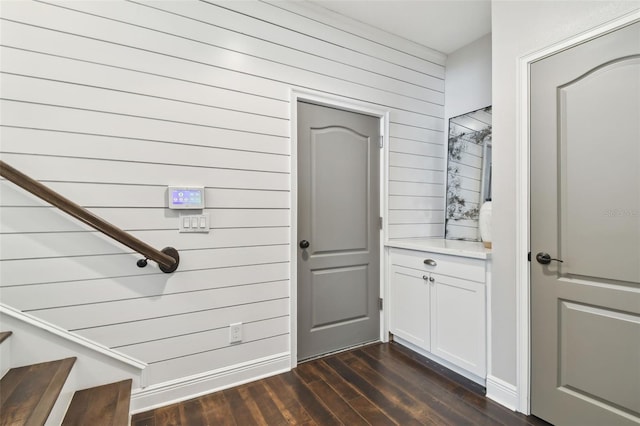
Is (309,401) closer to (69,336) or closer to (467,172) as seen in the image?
(69,336)

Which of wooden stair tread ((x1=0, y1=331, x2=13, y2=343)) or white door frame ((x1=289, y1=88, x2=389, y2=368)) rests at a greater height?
white door frame ((x1=289, y1=88, x2=389, y2=368))

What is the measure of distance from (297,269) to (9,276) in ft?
5.50

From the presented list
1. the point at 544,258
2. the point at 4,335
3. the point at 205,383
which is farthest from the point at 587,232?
the point at 4,335

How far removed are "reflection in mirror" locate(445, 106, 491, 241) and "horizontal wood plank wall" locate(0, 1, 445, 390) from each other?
1.20 m

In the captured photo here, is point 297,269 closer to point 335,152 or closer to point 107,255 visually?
point 335,152

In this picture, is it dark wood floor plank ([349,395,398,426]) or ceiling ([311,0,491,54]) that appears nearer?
dark wood floor plank ([349,395,398,426])

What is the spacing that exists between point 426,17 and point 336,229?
78.5 inches

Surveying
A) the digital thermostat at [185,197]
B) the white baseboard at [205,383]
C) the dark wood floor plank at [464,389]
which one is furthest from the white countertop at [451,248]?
the digital thermostat at [185,197]

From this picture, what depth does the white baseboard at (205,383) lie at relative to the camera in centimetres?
182

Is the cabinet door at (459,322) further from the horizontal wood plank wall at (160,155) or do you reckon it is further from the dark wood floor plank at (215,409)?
the dark wood floor plank at (215,409)

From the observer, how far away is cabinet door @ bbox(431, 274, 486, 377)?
6.63 ft

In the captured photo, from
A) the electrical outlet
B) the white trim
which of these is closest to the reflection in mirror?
the electrical outlet

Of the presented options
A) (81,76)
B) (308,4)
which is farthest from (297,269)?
(308,4)

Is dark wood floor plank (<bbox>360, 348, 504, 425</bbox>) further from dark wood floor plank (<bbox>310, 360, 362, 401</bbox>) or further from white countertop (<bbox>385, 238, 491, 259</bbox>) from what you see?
white countertop (<bbox>385, 238, 491, 259</bbox>)
